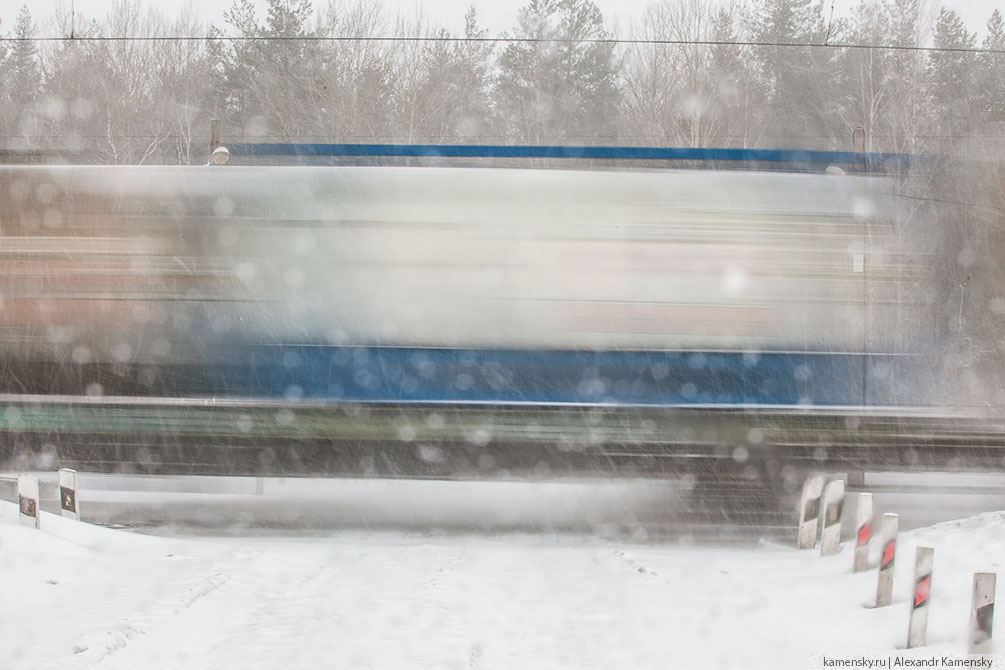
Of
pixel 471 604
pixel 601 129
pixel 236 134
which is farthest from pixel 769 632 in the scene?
pixel 236 134

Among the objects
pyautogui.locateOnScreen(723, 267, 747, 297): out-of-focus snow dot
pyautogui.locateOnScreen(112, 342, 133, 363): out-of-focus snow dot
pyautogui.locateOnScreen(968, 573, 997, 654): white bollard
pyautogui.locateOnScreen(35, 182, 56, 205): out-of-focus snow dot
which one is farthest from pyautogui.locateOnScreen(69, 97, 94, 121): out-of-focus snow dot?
pyautogui.locateOnScreen(968, 573, 997, 654): white bollard

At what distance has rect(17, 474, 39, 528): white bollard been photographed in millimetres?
7262

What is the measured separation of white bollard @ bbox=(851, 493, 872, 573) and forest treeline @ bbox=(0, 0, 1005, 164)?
2400 cm

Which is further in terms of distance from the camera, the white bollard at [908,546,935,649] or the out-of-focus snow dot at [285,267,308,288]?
the out-of-focus snow dot at [285,267,308,288]

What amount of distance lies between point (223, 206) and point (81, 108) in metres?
27.4

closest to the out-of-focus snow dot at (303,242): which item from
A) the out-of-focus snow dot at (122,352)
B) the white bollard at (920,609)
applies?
the out-of-focus snow dot at (122,352)

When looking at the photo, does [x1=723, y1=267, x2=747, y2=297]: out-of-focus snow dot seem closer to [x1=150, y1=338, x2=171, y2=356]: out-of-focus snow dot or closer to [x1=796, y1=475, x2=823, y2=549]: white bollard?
[x1=796, y1=475, x2=823, y2=549]: white bollard

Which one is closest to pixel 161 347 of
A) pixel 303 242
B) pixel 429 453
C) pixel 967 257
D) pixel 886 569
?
pixel 303 242

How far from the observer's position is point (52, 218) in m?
9.06

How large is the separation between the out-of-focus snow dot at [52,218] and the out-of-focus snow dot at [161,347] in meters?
1.57

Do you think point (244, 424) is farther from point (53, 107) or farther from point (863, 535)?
A: point (53, 107)

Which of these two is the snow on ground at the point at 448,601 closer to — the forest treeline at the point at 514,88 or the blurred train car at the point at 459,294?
the blurred train car at the point at 459,294

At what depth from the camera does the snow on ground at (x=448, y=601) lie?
501 centimetres

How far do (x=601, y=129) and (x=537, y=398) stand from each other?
79.5 feet
